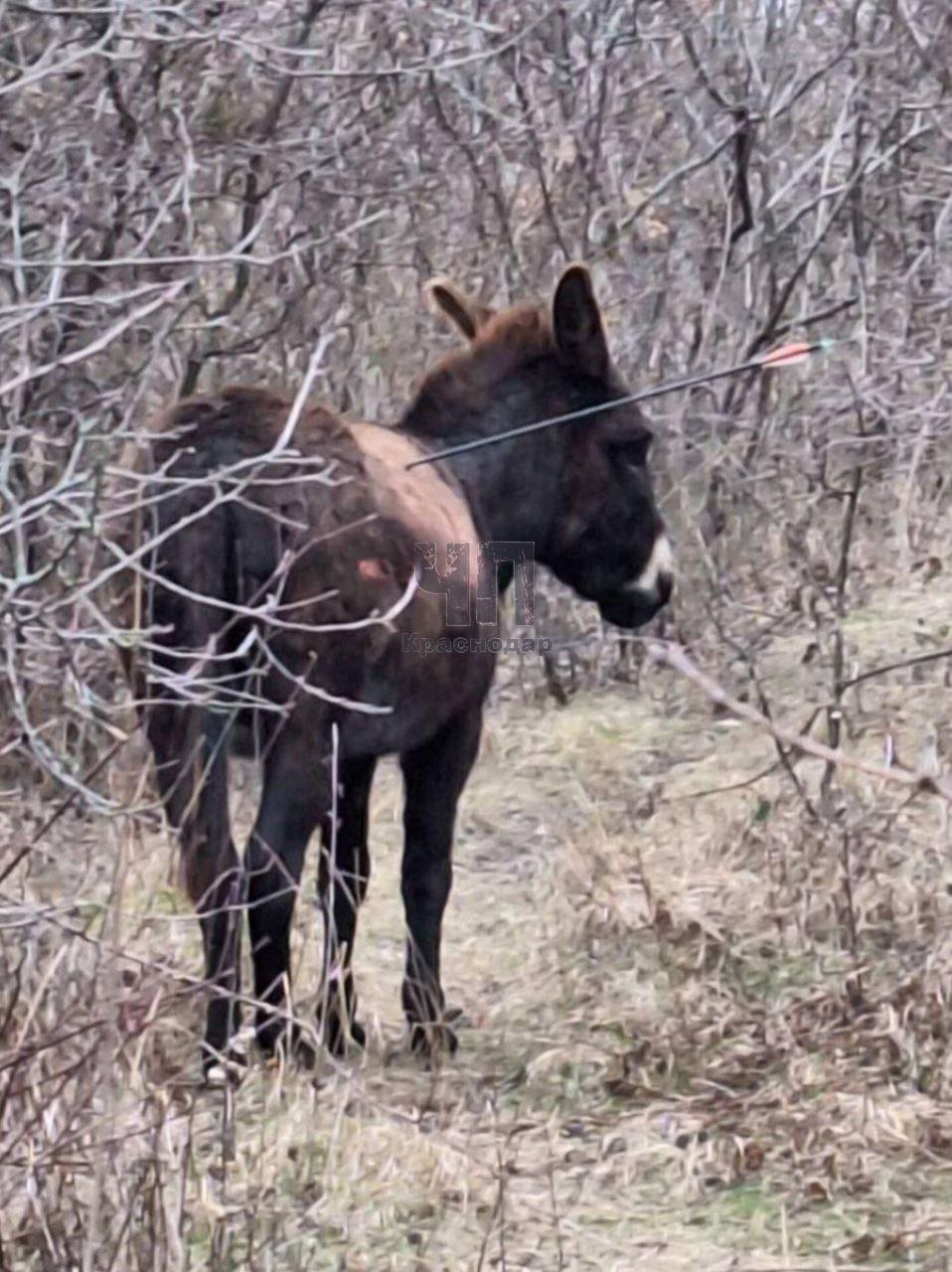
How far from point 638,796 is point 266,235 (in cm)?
276

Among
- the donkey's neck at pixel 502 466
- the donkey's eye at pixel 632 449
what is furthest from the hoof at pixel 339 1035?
the donkey's eye at pixel 632 449

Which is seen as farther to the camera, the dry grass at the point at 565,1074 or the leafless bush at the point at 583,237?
the leafless bush at the point at 583,237

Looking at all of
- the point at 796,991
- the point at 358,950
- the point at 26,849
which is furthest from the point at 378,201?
the point at 26,849

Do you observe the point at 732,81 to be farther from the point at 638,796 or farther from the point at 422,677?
the point at 422,677

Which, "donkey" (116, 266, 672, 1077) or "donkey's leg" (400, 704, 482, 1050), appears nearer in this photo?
"donkey" (116, 266, 672, 1077)

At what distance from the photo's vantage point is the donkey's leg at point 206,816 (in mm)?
5273

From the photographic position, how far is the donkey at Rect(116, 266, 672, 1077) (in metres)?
5.32

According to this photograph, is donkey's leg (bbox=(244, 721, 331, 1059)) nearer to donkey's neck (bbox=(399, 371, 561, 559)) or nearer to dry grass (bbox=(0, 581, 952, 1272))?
dry grass (bbox=(0, 581, 952, 1272))

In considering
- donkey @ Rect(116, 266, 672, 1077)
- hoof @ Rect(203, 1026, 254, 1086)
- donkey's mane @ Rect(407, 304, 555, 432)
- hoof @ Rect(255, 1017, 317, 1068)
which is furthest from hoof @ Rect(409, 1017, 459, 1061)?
donkey's mane @ Rect(407, 304, 555, 432)

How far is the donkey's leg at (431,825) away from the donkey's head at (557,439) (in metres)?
0.76

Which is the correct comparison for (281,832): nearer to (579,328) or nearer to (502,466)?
(502,466)

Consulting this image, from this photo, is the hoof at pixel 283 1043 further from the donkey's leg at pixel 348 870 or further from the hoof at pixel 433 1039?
the hoof at pixel 433 1039

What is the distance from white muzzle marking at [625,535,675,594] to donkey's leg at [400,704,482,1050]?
0.97 m

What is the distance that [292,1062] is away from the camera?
5168mm
